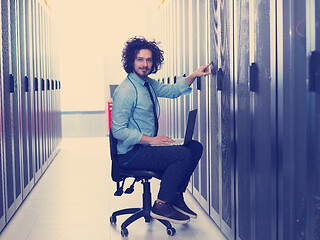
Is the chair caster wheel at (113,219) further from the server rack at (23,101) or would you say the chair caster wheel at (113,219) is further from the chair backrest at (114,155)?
the server rack at (23,101)

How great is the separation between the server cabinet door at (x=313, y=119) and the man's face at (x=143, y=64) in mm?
1629

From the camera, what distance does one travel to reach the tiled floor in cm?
302

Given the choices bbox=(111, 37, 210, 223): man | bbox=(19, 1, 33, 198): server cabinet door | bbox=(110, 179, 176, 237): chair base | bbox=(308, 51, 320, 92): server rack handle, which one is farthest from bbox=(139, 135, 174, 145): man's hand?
bbox=(19, 1, 33, 198): server cabinet door

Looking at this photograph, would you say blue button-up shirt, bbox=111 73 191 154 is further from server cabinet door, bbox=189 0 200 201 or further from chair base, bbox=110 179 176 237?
server cabinet door, bbox=189 0 200 201

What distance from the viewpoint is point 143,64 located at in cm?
308

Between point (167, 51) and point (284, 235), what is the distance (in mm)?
4052

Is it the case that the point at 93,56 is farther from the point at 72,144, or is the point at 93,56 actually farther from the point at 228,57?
the point at 228,57

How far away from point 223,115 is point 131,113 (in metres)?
0.61

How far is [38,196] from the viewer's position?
4207 millimetres

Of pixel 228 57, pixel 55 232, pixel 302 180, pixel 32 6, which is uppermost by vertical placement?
pixel 32 6

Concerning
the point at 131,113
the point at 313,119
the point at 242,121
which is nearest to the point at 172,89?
the point at 131,113

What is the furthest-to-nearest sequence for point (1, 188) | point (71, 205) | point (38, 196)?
point (38, 196) < point (71, 205) < point (1, 188)

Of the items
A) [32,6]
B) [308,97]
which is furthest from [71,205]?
[308,97]

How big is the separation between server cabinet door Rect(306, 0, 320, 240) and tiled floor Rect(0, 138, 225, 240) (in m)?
1.38
